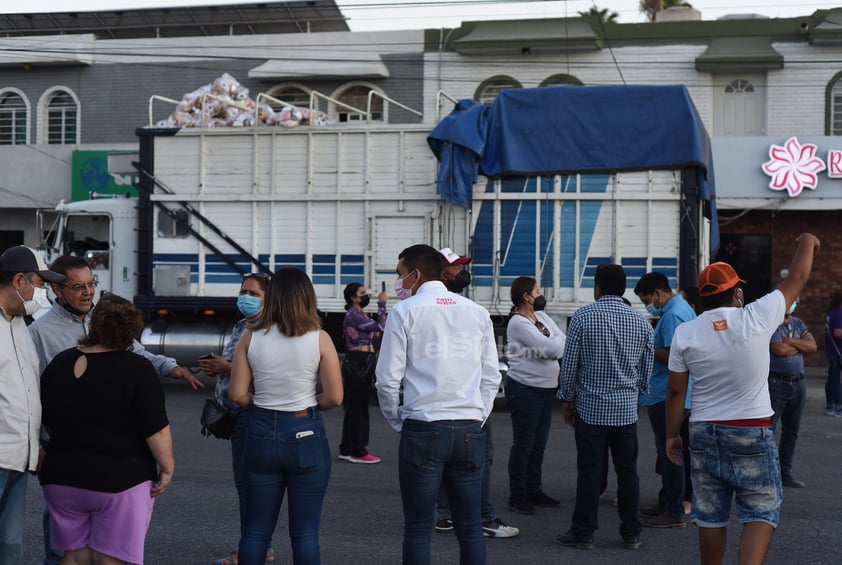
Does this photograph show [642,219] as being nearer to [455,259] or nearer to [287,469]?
[455,259]

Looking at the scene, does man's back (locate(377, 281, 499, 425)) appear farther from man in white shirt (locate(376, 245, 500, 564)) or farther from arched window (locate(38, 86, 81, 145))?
arched window (locate(38, 86, 81, 145))

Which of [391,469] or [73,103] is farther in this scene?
[73,103]

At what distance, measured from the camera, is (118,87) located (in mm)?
24953

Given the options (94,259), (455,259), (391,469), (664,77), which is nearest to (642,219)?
(391,469)

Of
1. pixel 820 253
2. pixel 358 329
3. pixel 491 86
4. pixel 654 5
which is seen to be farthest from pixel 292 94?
pixel 358 329

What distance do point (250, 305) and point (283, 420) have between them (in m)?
1.20

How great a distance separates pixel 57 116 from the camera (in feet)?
83.9

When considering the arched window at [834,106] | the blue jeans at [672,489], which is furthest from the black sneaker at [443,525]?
the arched window at [834,106]

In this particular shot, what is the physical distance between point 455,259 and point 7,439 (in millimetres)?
3773

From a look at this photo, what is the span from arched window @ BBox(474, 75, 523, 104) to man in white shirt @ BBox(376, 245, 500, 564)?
1827 centimetres

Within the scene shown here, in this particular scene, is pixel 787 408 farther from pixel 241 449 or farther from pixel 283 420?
pixel 283 420

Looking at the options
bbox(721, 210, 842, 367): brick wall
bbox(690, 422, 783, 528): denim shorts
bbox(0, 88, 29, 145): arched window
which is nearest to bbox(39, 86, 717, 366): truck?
bbox(721, 210, 842, 367): brick wall

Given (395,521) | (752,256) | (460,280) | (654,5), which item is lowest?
(395,521)

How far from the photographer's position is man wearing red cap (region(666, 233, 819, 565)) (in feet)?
16.9
